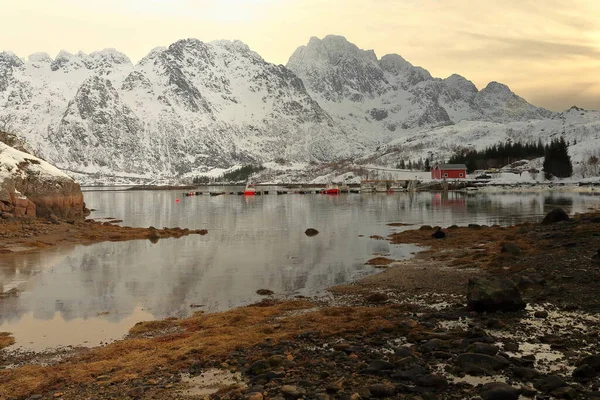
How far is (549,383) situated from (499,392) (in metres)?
1.31

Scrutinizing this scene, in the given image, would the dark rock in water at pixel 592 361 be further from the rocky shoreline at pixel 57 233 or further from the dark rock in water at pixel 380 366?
the rocky shoreline at pixel 57 233

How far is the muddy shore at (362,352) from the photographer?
11.9m

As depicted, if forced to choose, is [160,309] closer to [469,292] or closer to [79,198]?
[469,292]

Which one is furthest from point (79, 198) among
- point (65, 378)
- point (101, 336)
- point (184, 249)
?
point (65, 378)

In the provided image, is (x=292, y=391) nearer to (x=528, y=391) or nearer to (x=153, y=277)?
(x=528, y=391)

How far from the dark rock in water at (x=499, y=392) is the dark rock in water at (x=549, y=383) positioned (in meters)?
0.65

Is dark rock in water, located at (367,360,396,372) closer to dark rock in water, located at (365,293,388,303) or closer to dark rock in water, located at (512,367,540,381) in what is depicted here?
dark rock in water, located at (512,367,540,381)

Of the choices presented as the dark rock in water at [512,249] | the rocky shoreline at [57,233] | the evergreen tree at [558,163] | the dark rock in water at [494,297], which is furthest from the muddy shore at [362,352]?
the evergreen tree at [558,163]

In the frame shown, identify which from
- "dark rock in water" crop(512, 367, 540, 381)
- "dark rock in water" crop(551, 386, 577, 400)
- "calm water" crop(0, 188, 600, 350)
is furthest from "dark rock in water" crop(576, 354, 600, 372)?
"calm water" crop(0, 188, 600, 350)

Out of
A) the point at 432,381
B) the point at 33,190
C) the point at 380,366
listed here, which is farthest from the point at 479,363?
the point at 33,190

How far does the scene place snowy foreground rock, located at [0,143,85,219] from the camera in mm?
52719

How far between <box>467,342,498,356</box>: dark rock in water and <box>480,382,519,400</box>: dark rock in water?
2216mm

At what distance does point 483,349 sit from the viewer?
44.5 feet

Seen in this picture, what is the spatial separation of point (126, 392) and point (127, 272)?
21.7m
